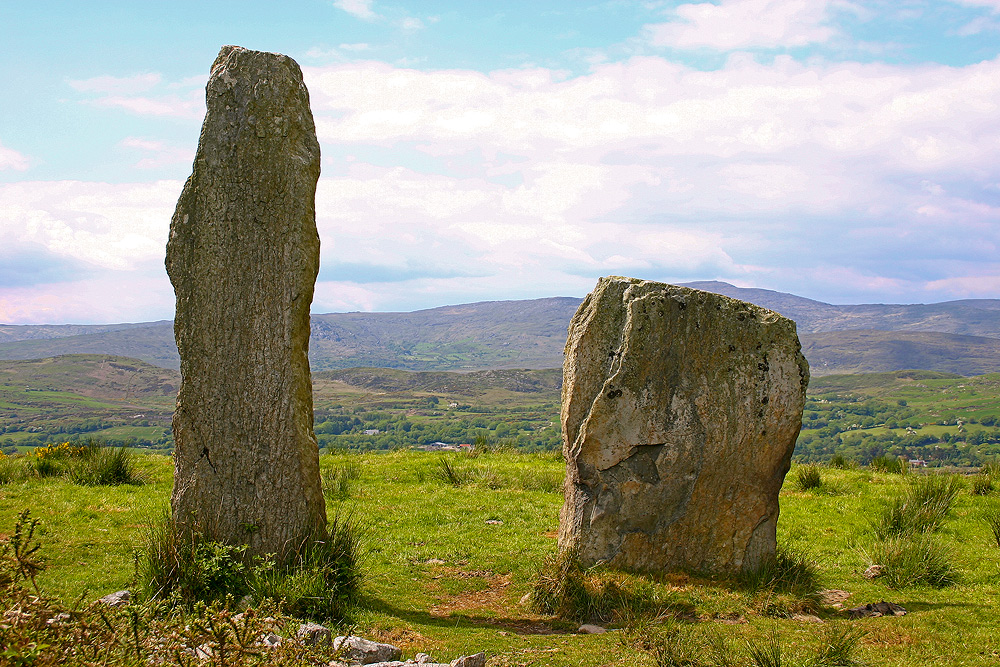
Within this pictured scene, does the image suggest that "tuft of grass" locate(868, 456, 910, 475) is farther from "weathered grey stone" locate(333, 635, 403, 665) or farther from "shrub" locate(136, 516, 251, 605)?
"shrub" locate(136, 516, 251, 605)

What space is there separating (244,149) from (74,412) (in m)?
165

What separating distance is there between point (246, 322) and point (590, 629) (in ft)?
17.1

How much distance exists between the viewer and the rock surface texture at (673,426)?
376 inches

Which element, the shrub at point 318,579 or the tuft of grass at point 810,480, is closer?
the shrub at point 318,579

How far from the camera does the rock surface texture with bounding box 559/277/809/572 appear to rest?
9.55m

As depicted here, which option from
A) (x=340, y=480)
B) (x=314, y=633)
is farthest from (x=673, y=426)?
(x=340, y=480)

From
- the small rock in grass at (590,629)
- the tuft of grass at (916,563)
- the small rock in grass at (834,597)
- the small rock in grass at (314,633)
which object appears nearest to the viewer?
the small rock in grass at (314,633)

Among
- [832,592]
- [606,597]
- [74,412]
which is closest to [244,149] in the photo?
[606,597]

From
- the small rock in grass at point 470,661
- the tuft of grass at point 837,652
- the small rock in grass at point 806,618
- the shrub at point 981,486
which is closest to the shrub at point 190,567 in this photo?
the small rock in grass at point 470,661

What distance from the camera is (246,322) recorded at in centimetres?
828

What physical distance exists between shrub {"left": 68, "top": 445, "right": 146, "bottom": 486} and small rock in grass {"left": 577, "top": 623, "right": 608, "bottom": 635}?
35.0 feet

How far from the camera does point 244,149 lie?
8461 mm

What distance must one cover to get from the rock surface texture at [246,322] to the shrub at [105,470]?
765 centimetres

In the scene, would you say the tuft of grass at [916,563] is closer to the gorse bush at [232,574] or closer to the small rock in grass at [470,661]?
the small rock in grass at [470,661]
